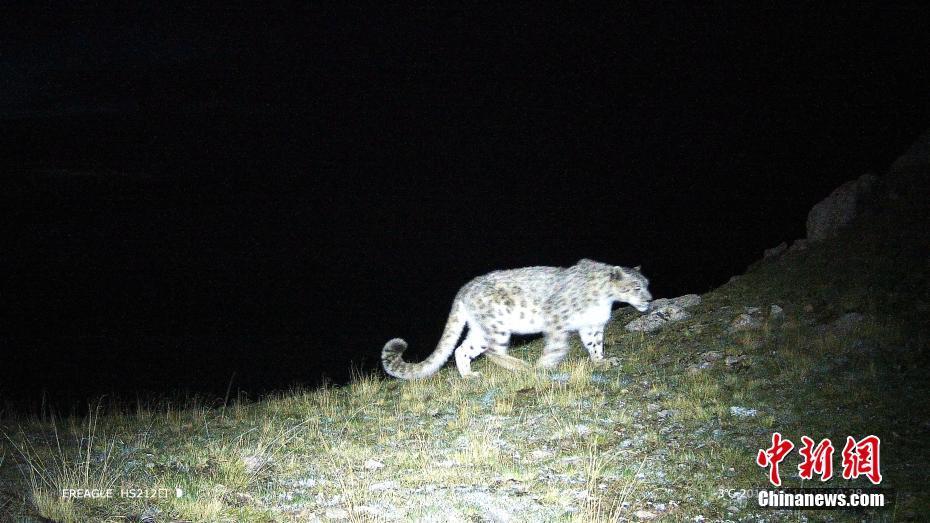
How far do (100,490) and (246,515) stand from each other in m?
1.62

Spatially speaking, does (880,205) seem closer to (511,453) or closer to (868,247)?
(868,247)

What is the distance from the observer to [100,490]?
7656 millimetres

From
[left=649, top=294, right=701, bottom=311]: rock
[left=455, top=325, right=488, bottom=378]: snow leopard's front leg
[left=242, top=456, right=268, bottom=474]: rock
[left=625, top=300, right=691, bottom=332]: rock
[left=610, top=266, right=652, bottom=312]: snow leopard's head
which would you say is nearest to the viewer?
[left=242, top=456, right=268, bottom=474]: rock

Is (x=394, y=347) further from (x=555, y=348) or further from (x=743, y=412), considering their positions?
(x=743, y=412)

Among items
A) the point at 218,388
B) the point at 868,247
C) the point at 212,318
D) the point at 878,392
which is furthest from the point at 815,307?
the point at 212,318

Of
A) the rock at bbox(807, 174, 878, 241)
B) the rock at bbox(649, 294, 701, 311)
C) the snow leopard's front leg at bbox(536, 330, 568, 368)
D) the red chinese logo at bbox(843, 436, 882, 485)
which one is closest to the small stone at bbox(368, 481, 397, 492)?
the red chinese logo at bbox(843, 436, 882, 485)

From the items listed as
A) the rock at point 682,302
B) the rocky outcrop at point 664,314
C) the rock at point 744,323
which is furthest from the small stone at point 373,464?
the rock at point 682,302

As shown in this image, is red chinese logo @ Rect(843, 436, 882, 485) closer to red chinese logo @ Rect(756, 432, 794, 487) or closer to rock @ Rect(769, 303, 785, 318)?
red chinese logo @ Rect(756, 432, 794, 487)

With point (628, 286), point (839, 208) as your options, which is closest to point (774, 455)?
point (628, 286)

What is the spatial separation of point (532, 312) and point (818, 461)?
22.5 ft

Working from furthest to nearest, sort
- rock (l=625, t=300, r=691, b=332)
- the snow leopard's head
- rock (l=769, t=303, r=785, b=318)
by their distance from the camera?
1. rock (l=625, t=300, r=691, b=332)
2. rock (l=769, t=303, r=785, b=318)
3. the snow leopard's head

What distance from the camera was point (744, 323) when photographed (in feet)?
50.2

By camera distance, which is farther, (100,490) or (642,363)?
(642,363)

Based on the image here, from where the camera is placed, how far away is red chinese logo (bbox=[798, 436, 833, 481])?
8.00m
